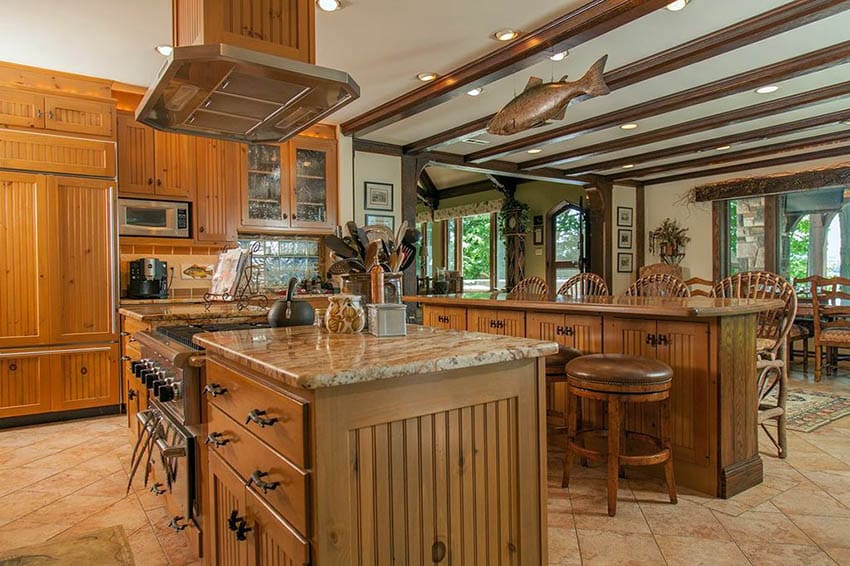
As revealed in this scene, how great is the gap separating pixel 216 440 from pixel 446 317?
2690 mm

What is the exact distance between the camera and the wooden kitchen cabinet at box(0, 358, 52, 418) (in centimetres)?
379

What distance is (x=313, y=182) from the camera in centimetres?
541

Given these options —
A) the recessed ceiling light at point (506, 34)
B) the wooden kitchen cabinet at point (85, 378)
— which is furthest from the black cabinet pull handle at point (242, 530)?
the wooden kitchen cabinet at point (85, 378)

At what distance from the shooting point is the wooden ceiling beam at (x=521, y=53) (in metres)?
2.98

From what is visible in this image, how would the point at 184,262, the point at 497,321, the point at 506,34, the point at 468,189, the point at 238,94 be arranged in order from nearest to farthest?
the point at 238,94, the point at 506,34, the point at 497,321, the point at 184,262, the point at 468,189

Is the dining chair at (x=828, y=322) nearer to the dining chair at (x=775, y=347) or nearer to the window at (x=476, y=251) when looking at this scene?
the dining chair at (x=775, y=347)

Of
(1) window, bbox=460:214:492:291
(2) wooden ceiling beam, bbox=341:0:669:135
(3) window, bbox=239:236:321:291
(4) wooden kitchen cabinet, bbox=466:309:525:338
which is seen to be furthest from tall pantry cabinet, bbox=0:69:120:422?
(1) window, bbox=460:214:492:291

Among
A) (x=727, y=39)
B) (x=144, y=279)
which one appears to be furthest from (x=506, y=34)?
(x=144, y=279)

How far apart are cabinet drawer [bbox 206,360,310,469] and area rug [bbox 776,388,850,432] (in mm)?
3799

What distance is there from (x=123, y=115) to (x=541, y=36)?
335 cm

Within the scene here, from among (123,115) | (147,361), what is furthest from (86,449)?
(123,115)

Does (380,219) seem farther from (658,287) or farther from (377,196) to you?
(658,287)

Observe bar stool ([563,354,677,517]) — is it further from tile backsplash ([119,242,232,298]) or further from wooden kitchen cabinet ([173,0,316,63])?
tile backsplash ([119,242,232,298])

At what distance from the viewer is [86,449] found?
339cm
